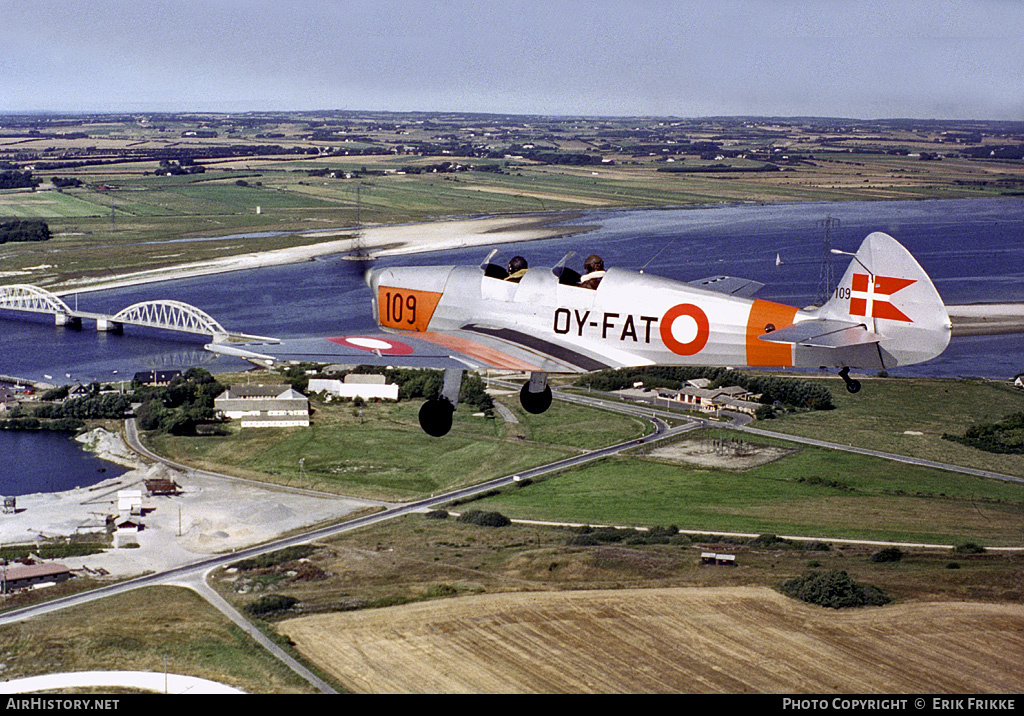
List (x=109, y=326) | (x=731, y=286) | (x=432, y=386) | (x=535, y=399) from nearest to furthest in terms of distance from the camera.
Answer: (x=731, y=286), (x=535, y=399), (x=432, y=386), (x=109, y=326)

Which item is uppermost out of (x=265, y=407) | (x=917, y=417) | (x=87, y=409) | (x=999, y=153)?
(x=999, y=153)

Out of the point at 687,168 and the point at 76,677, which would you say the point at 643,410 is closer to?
the point at 76,677

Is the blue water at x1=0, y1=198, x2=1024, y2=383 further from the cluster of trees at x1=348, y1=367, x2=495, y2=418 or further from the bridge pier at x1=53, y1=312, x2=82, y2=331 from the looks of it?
the cluster of trees at x1=348, y1=367, x2=495, y2=418

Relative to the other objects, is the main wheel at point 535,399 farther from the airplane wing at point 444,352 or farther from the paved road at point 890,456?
the paved road at point 890,456

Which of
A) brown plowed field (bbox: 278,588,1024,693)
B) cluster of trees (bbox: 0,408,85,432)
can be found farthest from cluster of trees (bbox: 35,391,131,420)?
brown plowed field (bbox: 278,588,1024,693)

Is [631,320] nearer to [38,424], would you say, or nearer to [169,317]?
[38,424]

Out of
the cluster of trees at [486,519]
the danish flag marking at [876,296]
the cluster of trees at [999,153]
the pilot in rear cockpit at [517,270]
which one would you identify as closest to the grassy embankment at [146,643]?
the cluster of trees at [486,519]

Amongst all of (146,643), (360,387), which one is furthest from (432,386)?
(146,643)
